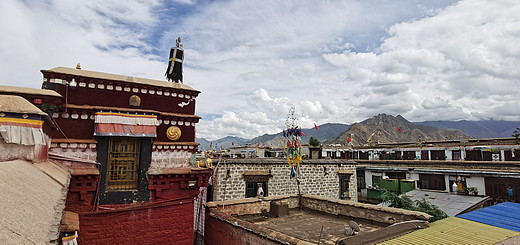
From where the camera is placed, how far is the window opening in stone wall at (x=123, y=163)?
10758 millimetres

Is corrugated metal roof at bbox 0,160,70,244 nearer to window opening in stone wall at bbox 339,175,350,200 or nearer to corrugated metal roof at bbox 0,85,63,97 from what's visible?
corrugated metal roof at bbox 0,85,63,97

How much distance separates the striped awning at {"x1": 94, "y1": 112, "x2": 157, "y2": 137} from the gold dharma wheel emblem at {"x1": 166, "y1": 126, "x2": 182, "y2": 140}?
0.66 metres

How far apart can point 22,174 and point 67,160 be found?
6084 mm

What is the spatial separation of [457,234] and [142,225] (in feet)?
33.7

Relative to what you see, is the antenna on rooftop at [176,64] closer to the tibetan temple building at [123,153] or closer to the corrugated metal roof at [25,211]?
the tibetan temple building at [123,153]

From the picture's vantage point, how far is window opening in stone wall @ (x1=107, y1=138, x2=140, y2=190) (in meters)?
10.8

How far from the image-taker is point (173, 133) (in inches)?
461

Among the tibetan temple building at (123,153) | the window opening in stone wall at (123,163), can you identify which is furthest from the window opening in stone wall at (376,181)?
the window opening in stone wall at (123,163)

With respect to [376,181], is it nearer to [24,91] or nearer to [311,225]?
[311,225]

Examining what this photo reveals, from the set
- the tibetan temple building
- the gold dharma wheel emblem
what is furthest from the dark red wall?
the gold dharma wheel emblem

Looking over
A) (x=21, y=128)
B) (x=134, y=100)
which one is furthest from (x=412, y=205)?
(x=21, y=128)

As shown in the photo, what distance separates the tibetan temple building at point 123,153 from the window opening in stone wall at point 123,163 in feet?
0.11

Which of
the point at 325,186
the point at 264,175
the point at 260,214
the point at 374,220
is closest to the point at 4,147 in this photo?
the point at 260,214

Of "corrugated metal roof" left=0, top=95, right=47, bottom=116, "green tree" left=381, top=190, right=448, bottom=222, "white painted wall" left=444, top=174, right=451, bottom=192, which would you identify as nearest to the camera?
"corrugated metal roof" left=0, top=95, right=47, bottom=116
